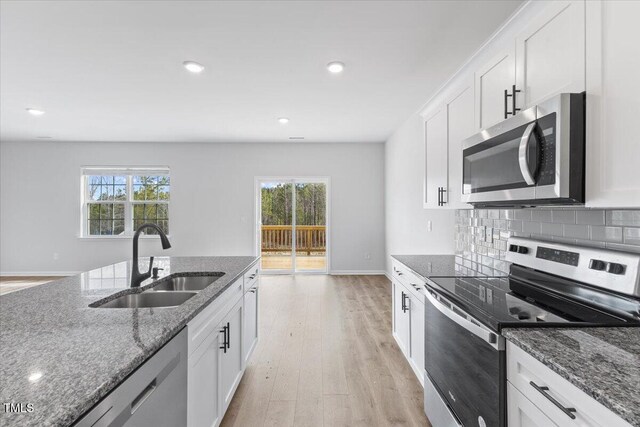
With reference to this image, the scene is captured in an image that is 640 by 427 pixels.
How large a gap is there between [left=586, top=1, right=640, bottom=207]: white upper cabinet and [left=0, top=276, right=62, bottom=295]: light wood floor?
7.17 meters

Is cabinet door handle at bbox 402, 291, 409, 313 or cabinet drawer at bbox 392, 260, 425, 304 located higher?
cabinet drawer at bbox 392, 260, 425, 304

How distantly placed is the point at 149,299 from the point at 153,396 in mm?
A: 857

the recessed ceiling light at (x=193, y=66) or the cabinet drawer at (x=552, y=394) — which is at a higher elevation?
the recessed ceiling light at (x=193, y=66)

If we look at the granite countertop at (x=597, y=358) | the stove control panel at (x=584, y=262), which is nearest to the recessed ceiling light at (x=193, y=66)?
the stove control panel at (x=584, y=262)

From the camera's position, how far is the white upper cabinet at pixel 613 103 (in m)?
0.97

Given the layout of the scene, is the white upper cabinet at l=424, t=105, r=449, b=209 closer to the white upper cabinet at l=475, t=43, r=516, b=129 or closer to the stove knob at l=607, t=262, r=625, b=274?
the white upper cabinet at l=475, t=43, r=516, b=129

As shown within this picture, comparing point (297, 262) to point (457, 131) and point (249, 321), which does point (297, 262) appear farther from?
point (457, 131)

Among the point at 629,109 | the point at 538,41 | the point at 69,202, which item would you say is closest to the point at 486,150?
the point at 538,41

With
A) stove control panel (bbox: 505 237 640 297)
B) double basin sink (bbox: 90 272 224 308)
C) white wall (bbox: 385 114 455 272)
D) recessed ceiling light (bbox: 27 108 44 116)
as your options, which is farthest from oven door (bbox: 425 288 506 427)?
recessed ceiling light (bbox: 27 108 44 116)

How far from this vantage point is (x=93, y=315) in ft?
3.88

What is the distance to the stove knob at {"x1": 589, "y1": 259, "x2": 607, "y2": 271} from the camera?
48.6 inches

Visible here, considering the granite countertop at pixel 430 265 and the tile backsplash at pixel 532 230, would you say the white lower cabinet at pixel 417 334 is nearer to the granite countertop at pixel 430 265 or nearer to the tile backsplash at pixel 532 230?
the granite countertop at pixel 430 265

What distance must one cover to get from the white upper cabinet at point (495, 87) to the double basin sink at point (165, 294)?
190cm

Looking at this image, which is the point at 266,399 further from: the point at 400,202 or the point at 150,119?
the point at 150,119
